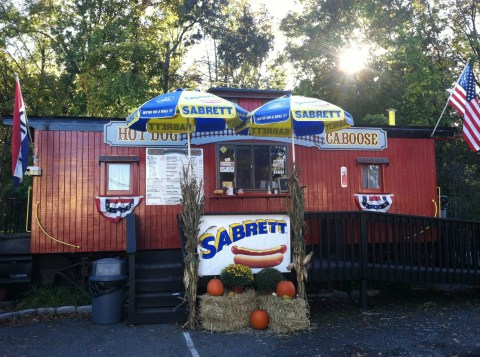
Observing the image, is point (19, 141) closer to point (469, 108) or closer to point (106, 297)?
point (106, 297)

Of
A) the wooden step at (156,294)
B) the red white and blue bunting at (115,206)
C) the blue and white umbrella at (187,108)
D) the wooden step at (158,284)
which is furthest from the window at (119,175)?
the wooden step at (158,284)

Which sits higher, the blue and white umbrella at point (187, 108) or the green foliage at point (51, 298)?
the blue and white umbrella at point (187, 108)

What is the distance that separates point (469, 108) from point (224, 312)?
22.6ft

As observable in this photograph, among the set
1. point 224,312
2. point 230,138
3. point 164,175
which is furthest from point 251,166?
point 224,312

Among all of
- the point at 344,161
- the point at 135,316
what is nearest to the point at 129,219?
the point at 135,316

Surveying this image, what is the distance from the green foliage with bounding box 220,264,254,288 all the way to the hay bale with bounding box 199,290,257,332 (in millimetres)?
203

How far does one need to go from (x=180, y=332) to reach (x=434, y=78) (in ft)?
45.2

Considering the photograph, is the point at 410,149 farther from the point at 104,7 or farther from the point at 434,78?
the point at 104,7

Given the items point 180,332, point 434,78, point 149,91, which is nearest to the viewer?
point 180,332

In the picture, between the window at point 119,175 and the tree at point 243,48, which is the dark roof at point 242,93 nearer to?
the window at point 119,175

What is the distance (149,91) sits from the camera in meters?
18.1

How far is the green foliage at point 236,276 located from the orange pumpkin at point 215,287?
4.1 inches

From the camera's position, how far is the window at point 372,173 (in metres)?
9.99

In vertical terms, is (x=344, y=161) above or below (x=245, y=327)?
above
